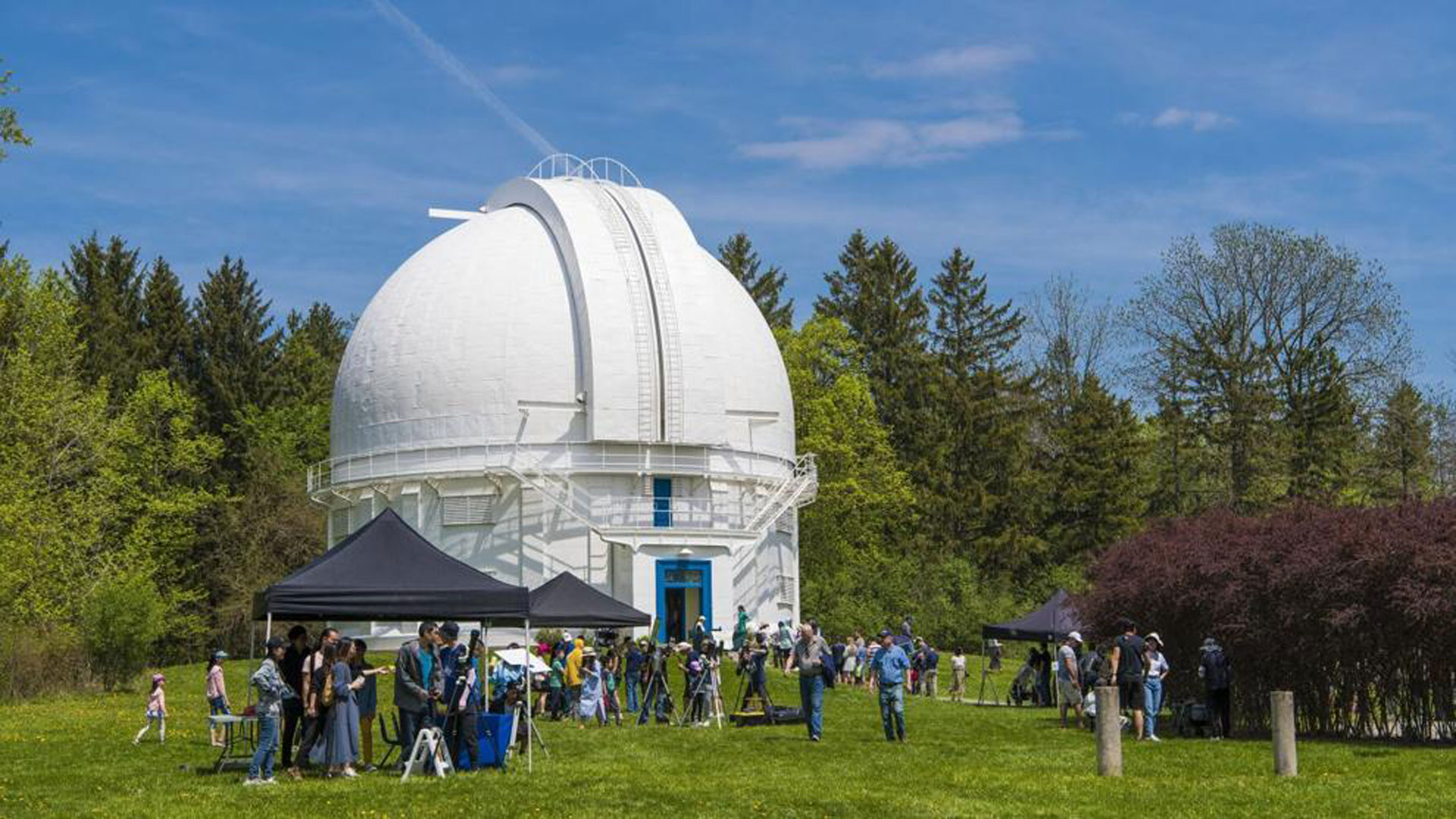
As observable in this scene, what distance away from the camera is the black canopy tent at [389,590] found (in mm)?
A: 17797

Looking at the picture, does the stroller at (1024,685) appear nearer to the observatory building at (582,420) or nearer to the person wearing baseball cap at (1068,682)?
the person wearing baseball cap at (1068,682)

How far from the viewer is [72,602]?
45156 mm

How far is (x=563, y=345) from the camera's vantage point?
46.2 m

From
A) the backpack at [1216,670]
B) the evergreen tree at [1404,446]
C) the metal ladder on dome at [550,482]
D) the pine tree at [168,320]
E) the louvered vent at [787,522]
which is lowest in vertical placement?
the backpack at [1216,670]

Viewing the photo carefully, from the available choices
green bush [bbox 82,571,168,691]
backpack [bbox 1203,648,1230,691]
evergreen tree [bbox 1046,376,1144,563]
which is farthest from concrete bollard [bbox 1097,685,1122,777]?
evergreen tree [bbox 1046,376,1144,563]

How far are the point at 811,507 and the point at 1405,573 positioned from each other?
4121 centimetres

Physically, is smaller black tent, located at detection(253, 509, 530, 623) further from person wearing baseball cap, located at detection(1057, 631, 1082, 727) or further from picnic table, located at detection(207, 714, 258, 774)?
person wearing baseball cap, located at detection(1057, 631, 1082, 727)

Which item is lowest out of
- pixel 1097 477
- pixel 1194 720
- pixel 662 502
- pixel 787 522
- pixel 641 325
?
pixel 1194 720

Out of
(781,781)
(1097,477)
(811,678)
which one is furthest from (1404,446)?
(781,781)

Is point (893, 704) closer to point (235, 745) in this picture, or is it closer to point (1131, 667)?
point (1131, 667)

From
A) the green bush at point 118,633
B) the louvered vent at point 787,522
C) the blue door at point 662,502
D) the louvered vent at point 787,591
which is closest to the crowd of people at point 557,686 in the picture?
the green bush at point 118,633

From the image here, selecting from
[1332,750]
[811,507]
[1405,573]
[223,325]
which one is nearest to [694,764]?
[1332,750]

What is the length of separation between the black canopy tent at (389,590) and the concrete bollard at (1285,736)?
8.07 metres

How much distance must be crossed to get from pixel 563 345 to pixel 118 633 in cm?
1555
